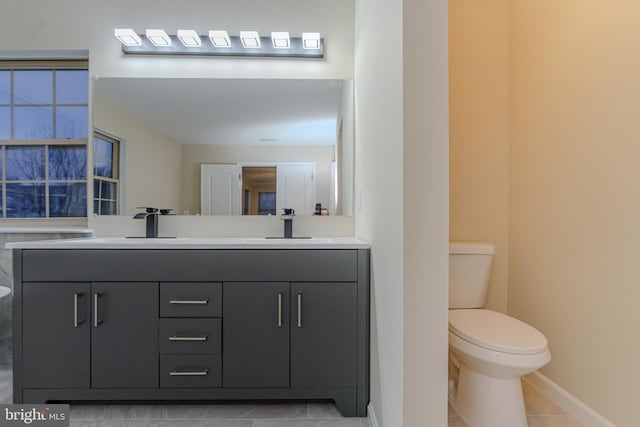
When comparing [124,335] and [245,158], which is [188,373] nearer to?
[124,335]

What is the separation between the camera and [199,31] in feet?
6.72

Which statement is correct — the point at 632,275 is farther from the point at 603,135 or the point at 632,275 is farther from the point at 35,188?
the point at 35,188

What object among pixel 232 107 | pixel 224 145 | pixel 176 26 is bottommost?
pixel 224 145

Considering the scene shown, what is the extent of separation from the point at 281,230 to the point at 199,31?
1464mm

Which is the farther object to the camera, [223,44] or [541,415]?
[223,44]

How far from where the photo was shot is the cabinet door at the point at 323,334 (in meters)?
1.51

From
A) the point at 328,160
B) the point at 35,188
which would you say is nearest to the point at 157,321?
the point at 328,160

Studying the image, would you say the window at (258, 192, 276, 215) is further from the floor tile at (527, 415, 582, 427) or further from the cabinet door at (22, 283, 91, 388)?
the floor tile at (527, 415, 582, 427)

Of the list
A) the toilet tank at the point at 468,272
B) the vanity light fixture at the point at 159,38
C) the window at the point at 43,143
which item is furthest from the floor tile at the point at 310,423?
the vanity light fixture at the point at 159,38

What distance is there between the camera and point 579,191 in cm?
152

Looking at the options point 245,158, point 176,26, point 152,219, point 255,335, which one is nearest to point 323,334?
point 255,335

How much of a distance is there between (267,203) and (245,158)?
343 millimetres

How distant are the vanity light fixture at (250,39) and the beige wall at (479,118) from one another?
125 centimetres

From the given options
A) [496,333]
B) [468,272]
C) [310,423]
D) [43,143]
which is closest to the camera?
[496,333]
